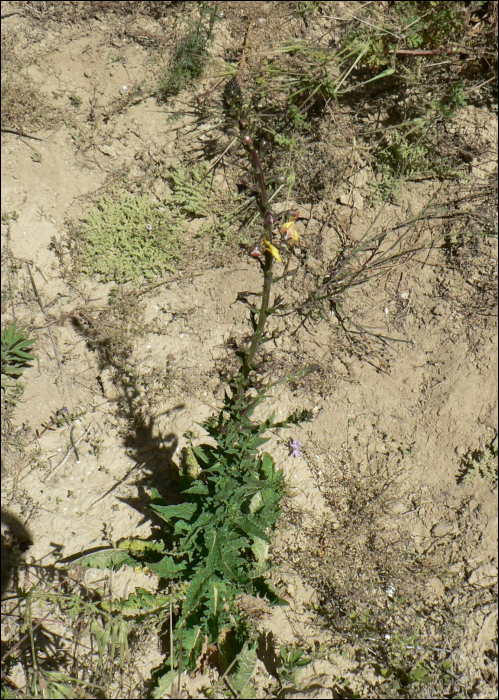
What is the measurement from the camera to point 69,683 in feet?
12.8

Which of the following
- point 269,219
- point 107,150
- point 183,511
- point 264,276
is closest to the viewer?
point 269,219

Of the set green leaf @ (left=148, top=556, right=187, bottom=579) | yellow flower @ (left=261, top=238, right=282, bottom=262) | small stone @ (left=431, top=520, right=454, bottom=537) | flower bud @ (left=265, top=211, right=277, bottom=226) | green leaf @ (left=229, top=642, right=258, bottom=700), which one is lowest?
green leaf @ (left=229, top=642, right=258, bottom=700)

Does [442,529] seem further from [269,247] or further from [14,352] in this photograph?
[14,352]

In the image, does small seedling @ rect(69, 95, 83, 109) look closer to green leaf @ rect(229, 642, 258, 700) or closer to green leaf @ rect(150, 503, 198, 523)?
green leaf @ rect(150, 503, 198, 523)

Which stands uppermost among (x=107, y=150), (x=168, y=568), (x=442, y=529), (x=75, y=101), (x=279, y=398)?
(x=75, y=101)

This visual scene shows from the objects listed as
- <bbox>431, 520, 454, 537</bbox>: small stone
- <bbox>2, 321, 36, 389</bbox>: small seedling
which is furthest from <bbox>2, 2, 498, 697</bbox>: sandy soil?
<bbox>2, 321, 36, 389</bbox>: small seedling

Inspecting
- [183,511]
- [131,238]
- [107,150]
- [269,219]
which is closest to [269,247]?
[269,219]

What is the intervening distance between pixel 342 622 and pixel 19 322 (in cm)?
398

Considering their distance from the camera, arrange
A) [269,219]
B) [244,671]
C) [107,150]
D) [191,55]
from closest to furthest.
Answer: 1. [269,219]
2. [244,671]
3. [191,55]
4. [107,150]

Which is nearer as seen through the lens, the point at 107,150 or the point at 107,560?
the point at 107,560

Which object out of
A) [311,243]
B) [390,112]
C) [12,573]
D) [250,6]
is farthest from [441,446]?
[250,6]

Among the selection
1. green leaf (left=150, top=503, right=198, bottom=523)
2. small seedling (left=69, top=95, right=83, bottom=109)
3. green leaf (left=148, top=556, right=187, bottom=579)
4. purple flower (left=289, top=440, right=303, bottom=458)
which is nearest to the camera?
green leaf (left=150, top=503, right=198, bottom=523)

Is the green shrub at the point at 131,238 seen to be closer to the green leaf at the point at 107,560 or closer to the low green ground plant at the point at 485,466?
the green leaf at the point at 107,560

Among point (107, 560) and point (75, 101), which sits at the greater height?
point (75, 101)
